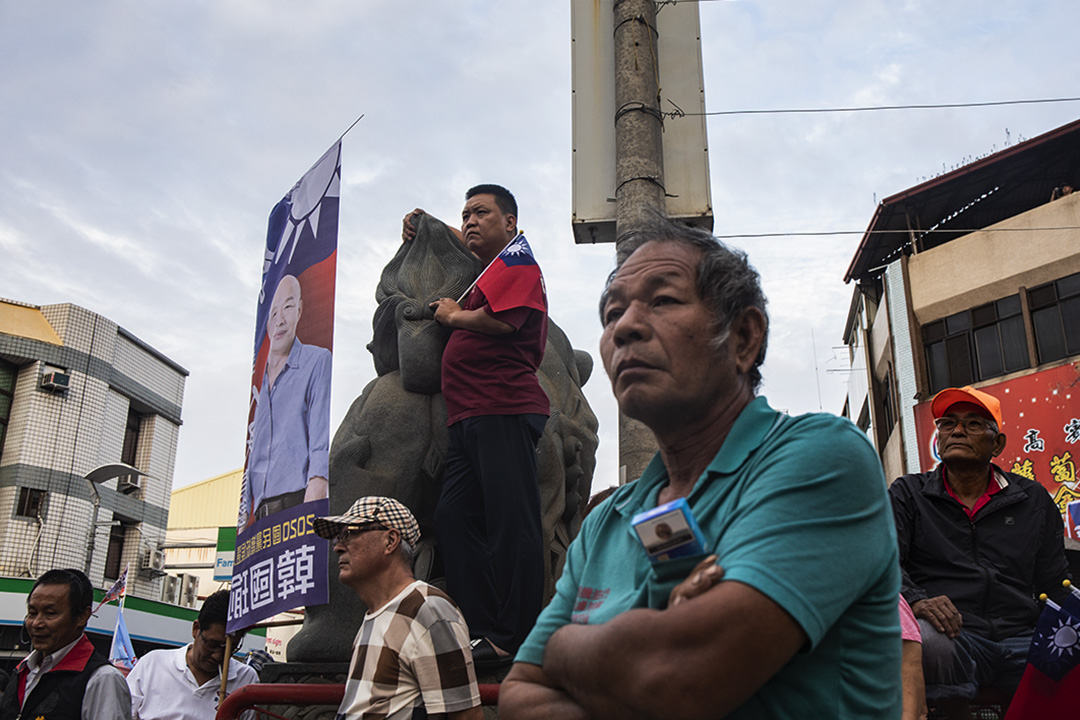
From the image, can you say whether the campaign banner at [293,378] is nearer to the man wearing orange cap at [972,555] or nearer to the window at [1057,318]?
the man wearing orange cap at [972,555]

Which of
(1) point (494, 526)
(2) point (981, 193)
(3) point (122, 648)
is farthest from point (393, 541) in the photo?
(2) point (981, 193)

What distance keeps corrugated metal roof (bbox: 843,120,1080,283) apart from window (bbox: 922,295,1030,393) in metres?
1.95

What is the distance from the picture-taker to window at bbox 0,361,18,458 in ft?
74.6

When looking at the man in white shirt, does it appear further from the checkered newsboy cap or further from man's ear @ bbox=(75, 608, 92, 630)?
the checkered newsboy cap

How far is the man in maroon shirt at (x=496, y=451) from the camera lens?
13.2 feet

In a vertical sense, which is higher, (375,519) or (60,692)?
(375,519)

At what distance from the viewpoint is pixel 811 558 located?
123cm

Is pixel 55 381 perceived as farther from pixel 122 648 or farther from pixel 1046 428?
pixel 1046 428

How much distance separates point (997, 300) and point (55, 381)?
2158 centimetres

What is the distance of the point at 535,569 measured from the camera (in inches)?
160

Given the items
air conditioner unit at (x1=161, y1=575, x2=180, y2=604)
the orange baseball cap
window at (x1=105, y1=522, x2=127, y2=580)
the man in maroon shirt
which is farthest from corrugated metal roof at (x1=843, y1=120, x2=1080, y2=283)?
air conditioner unit at (x1=161, y1=575, x2=180, y2=604)

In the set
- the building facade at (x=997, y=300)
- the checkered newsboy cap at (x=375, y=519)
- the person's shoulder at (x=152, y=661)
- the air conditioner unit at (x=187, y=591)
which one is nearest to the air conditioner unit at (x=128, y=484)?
the air conditioner unit at (x=187, y=591)

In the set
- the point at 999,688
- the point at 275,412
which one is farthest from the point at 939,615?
the point at 275,412

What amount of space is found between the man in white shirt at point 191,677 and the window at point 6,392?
2077 centimetres
